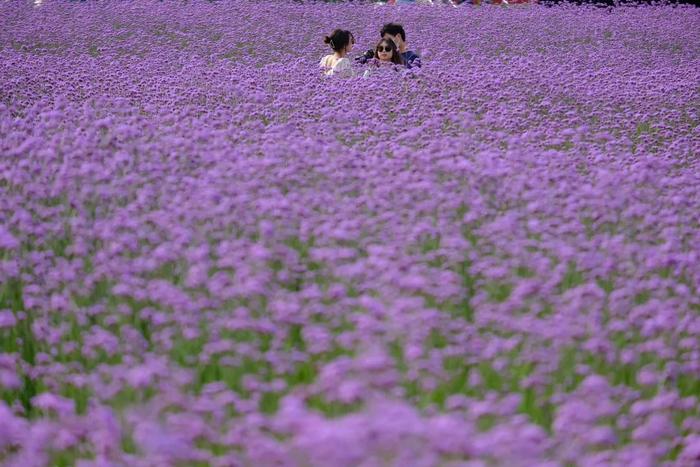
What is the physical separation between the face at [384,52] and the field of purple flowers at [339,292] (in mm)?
2216

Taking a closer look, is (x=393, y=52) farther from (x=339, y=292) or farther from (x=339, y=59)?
(x=339, y=292)

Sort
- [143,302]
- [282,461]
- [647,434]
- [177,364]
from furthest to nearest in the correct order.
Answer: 1. [143,302]
2. [177,364]
3. [647,434]
4. [282,461]

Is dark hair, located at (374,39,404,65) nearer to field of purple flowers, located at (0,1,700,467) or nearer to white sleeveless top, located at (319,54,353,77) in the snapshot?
white sleeveless top, located at (319,54,353,77)

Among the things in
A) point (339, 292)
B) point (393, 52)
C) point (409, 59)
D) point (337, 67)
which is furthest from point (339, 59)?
point (339, 292)

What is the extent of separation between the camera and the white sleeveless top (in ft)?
24.9

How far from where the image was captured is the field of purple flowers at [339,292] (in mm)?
1832

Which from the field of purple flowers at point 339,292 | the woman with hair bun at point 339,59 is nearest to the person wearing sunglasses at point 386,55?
the woman with hair bun at point 339,59

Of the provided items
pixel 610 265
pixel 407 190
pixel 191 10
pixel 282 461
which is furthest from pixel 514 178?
pixel 191 10

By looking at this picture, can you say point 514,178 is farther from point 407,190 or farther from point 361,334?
point 361,334

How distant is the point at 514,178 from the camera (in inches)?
160

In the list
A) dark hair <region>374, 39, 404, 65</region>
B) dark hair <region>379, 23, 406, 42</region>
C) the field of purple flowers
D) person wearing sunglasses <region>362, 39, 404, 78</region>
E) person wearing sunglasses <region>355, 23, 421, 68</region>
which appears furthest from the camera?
dark hair <region>379, 23, 406, 42</region>

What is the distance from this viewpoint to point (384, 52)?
8.21 m

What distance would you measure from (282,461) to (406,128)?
4.24 m

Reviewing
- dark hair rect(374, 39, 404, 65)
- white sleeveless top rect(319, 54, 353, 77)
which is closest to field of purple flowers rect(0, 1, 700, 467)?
white sleeveless top rect(319, 54, 353, 77)
